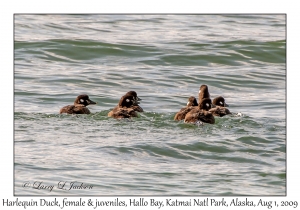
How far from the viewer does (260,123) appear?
16375mm

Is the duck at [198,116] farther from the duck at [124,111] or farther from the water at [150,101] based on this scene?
the duck at [124,111]

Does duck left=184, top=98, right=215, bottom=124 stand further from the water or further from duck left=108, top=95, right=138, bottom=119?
duck left=108, top=95, right=138, bottom=119

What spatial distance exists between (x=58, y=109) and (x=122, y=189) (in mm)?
6135

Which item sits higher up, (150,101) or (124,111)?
(150,101)

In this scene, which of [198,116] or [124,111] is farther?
[124,111]

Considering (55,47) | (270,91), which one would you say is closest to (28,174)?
(270,91)

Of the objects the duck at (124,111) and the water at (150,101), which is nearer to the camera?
the water at (150,101)

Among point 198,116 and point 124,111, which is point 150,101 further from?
point 198,116

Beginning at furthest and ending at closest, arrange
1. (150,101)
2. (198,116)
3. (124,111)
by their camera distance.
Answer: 1. (150,101)
2. (124,111)
3. (198,116)

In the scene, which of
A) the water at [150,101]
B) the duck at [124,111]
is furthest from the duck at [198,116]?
the duck at [124,111]

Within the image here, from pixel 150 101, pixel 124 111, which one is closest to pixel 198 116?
pixel 124 111

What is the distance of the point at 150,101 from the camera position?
1927 centimetres

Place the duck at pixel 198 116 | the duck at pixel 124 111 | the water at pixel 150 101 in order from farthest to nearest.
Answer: the duck at pixel 124 111, the duck at pixel 198 116, the water at pixel 150 101

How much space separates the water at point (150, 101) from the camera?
12.8 metres
